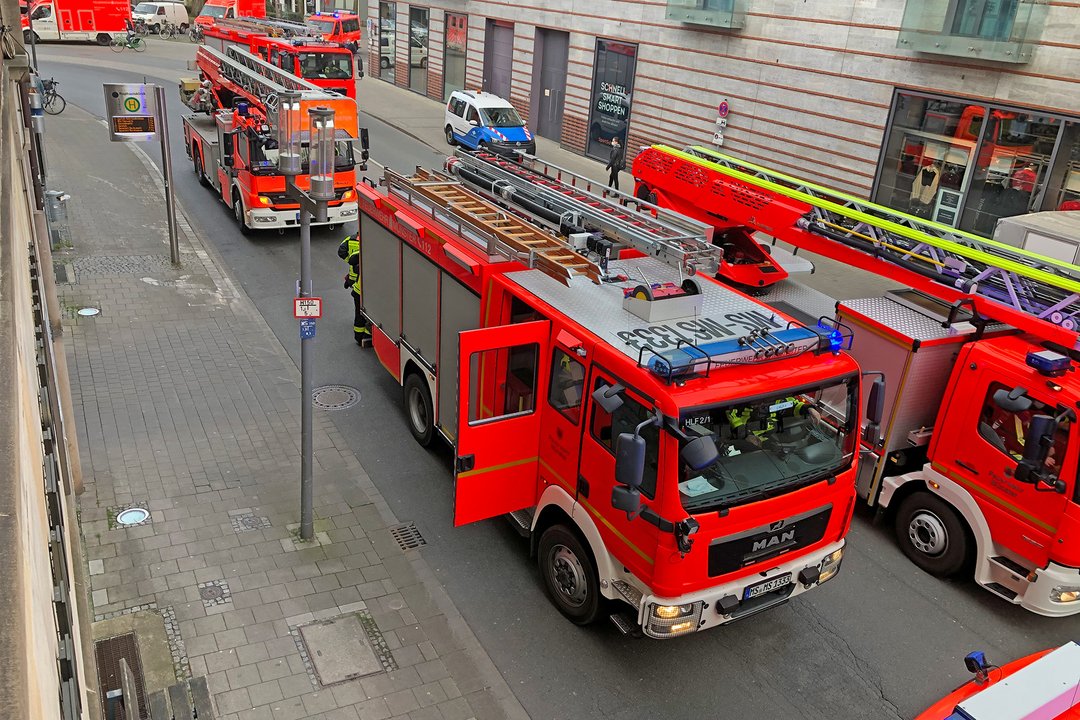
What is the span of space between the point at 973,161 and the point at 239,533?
16.4m

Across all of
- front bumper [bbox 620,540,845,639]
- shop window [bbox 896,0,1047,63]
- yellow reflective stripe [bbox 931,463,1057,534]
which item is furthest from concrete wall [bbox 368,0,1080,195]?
front bumper [bbox 620,540,845,639]

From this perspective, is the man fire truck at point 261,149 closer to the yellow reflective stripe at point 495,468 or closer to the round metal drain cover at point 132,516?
the round metal drain cover at point 132,516

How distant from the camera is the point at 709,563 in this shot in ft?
21.0

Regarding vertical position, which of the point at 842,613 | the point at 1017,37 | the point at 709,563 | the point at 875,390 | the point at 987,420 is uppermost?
the point at 1017,37

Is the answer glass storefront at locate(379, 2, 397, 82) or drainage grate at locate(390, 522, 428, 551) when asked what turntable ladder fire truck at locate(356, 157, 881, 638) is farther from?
glass storefront at locate(379, 2, 397, 82)

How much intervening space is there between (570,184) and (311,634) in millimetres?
6430

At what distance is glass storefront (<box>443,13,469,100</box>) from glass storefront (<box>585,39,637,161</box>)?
8.59 meters

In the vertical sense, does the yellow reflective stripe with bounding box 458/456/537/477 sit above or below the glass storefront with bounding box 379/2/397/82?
below

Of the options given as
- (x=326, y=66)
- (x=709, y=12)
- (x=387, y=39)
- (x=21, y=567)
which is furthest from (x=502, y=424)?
(x=387, y=39)

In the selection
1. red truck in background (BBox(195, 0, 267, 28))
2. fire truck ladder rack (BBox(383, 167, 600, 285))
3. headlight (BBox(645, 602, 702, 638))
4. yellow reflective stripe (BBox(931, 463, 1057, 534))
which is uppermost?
red truck in background (BBox(195, 0, 267, 28))

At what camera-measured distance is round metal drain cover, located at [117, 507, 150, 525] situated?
830 cm

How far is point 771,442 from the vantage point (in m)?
6.58

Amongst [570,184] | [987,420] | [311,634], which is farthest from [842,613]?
[570,184]

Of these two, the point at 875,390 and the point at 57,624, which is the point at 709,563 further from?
the point at 57,624
